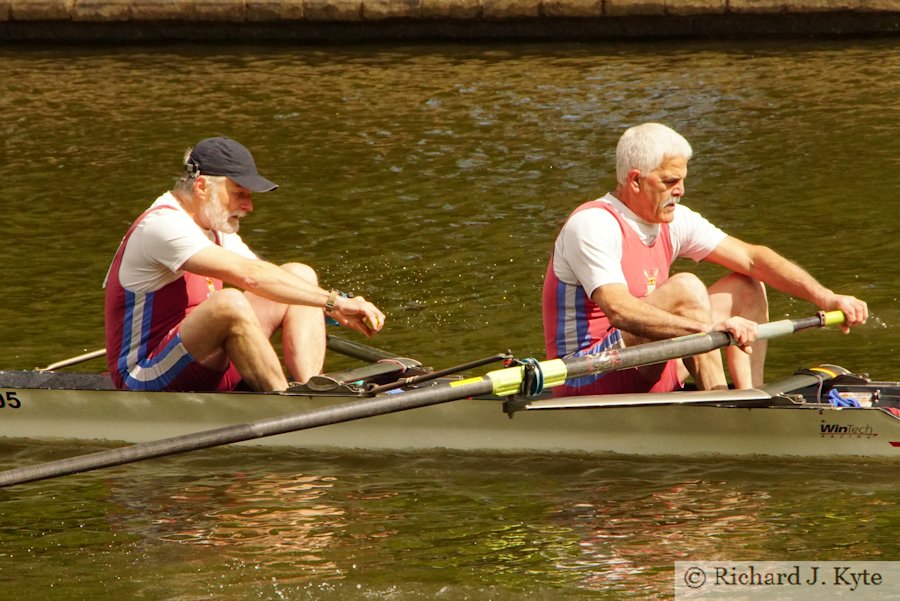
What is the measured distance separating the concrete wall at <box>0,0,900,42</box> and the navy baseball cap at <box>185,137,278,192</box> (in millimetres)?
12452

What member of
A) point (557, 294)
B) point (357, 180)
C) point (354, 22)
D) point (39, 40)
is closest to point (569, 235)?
point (557, 294)

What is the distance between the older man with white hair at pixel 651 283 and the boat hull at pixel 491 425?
183mm

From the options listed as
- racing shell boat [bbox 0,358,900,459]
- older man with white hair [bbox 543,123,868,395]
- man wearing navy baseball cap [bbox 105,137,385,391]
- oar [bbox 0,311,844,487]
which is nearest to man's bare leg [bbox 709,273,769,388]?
older man with white hair [bbox 543,123,868,395]

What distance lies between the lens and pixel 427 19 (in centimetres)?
2020

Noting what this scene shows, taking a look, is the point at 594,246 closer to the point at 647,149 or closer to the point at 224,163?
the point at 647,149

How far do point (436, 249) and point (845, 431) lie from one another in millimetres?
5137

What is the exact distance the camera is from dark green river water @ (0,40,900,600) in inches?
277

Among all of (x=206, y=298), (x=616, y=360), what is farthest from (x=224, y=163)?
(x=616, y=360)

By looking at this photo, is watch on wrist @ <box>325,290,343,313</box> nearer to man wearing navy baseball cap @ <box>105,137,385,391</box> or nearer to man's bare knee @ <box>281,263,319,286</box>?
man wearing navy baseball cap @ <box>105,137,385,391</box>

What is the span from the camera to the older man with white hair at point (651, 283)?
7.40m

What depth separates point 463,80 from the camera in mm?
18141

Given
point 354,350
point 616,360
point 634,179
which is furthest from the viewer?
point 354,350

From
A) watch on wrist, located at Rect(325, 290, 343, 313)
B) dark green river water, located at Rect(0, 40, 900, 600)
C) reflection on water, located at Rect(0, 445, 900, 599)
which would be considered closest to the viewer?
reflection on water, located at Rect(0, 445, 900, 599)

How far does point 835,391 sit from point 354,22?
44.0 feet
